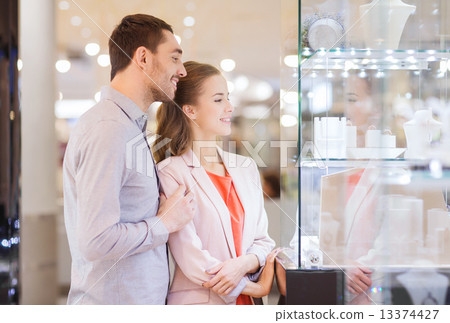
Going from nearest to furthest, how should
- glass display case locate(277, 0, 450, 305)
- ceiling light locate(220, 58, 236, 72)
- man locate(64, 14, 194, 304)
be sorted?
man locate(64, 14, 194, 304) → glass display case locate(277, 0, 450, 305) → ceiling light locate(220, 58, 236, 72)

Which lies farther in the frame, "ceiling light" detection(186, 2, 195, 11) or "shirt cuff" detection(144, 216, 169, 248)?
"ceiling light" detection(186, 2, 195, 11)

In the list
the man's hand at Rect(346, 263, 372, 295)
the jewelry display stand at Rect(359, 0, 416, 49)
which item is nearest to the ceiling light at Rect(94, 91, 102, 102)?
the jewelry display stand at Rect(359, 0, 416, 49)

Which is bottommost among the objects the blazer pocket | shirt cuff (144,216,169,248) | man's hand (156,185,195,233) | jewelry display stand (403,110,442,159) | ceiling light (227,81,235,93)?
the blazer pocket

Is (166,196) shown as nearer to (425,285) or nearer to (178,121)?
(178,121)

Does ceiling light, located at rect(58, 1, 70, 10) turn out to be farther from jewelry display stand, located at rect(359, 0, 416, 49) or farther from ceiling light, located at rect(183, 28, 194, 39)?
jewelry display stand, located at rect(359, 0, 416, 49)

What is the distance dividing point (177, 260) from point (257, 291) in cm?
34

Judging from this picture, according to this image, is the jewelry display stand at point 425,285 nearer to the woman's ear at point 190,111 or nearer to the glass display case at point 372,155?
the glass display case at point 372,155

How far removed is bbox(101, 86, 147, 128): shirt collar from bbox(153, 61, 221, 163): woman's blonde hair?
7 cm

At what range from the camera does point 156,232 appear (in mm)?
1739

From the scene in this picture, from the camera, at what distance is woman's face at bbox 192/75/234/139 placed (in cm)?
184

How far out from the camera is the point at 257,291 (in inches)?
74.0

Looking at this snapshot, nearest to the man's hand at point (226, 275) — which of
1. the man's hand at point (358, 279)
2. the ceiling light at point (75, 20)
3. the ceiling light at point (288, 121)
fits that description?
the man's hand at point (358, 279)

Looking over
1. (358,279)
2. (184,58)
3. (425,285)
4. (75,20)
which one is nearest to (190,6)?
(184,58)

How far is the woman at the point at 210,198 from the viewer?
1.82 metres
